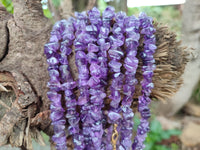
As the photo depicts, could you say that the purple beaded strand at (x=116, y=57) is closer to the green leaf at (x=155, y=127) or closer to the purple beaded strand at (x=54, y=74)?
the purple beaded strand at (x=54, y=74)

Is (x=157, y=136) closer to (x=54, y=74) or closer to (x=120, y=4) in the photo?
(x=120, y=4)

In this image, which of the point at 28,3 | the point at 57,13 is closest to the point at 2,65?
the point at 28,3

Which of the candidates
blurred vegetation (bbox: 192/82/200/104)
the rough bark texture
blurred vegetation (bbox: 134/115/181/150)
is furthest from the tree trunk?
blurred vegetation (bbox: 192/82/200/104)

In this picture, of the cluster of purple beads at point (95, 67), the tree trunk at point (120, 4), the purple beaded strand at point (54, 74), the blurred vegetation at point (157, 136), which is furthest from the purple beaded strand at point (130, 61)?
the blurred vegetation at point (157, 136)

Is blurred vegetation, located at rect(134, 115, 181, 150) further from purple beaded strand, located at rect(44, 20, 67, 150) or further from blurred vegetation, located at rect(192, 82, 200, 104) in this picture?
purple beaded strand, located at rect(44, 20, 67, 150)

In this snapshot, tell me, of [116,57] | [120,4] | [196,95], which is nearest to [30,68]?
[116,57]
